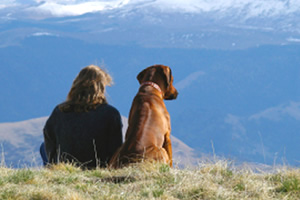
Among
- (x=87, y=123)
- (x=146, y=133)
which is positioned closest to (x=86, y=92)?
(x=87, y=123)

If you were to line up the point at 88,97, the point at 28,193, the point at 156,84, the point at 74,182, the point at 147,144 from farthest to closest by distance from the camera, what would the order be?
1. the point at 156,84
2. the point at 88,97
3. the point at 147,144
4. the point at 74,182
5. the point at 28,193

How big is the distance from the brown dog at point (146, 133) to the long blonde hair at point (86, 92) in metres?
0.40

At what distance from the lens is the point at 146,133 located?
4.11 m

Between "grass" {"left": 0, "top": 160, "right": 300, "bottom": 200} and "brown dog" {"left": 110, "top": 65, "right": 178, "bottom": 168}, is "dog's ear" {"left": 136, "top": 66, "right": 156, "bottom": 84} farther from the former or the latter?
"grass" {"left": 0, "top": 160, "right": 300, "bottom": 200}

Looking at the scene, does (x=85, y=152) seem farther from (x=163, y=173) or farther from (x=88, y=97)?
(x=163, y=173)

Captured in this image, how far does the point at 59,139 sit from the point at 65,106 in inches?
15.0

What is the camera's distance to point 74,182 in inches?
139

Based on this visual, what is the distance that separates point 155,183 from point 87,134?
147cm

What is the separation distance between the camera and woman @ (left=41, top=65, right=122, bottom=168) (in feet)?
15.2

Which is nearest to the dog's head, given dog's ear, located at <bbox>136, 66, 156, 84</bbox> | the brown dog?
dog's ear, located at <bbox>136, 66, 156, 84</bbox>

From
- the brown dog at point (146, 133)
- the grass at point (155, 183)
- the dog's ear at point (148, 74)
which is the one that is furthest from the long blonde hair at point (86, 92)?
the grass at point (155, 183)

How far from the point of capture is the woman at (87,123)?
4621mm

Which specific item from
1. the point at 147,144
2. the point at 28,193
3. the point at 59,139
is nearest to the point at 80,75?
the point at 59,139

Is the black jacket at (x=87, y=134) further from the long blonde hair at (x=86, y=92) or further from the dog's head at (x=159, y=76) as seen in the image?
the dog's head at (x=159, y=76)
